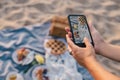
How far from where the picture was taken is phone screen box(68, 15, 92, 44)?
122 cm

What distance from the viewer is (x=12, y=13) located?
1.99m

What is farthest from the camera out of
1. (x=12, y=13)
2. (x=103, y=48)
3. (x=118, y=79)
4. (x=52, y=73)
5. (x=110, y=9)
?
(x=110, y=9)

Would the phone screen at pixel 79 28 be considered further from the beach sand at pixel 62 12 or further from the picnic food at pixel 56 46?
the beach sand at pixel 62 12

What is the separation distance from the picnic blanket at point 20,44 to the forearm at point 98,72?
476 mm

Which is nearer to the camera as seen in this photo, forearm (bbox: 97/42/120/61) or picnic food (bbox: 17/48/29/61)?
forearm (bbox: 97/42/120/61)

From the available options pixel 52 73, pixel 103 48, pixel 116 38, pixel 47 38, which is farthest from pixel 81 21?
pixel 116 38

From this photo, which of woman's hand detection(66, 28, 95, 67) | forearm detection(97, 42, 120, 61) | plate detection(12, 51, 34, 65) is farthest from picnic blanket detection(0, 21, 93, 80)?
woman's hand detection(66, 28, 95, 67)

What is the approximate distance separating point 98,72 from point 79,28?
0.29 m

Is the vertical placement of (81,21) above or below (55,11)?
below

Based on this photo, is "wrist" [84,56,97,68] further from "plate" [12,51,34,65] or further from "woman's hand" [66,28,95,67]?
"plate" [12,51,34,65]

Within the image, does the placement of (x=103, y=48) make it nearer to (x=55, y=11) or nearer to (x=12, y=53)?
(x=12, y=53)

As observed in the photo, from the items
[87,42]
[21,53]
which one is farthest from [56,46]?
[87,42]

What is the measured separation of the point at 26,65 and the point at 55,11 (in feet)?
2.01

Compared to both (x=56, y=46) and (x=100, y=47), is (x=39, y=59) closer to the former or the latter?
(x=56, y=46)
